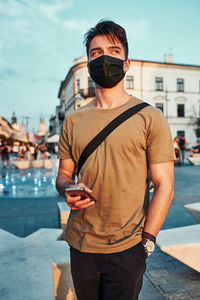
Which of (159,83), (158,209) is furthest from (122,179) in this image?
(159,83)

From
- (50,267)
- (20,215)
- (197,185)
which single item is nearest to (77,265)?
(50,267)

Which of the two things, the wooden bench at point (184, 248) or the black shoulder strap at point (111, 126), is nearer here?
the black shoulder strap at point (111, 126)

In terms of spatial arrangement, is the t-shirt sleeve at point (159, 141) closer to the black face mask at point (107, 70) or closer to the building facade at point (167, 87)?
the black face mask at point (107, 70)

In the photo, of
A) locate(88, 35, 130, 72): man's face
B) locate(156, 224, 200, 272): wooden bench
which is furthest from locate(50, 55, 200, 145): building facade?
locate(88, 35, 130, 72): man's face

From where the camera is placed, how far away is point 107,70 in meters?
1.60

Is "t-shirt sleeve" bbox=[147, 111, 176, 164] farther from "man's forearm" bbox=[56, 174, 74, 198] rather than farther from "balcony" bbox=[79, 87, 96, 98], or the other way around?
"balcony" bbox=[79, 87, 96, 98]

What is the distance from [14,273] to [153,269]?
181 centimetres

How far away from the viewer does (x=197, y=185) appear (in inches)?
372

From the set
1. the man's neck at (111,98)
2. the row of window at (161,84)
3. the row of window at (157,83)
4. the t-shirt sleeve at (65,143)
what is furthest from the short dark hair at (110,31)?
the row of window at (161,84)

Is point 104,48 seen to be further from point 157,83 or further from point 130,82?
point 157,83

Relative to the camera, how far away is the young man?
140 cm

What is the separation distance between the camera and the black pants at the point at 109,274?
4.50 feet

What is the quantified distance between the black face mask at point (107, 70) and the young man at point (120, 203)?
157mm

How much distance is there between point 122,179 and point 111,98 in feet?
1.68
